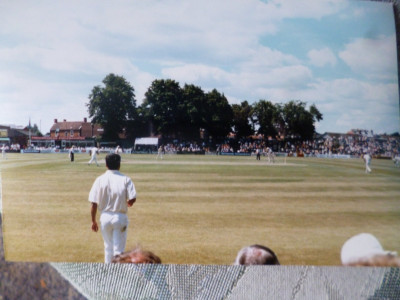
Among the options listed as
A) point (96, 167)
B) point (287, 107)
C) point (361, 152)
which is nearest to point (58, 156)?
point (96, 167)

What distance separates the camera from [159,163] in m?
1.99

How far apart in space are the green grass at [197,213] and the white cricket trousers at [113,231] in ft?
0.21

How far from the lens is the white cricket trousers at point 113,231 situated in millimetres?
1881

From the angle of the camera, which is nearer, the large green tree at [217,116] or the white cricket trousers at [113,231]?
the white cricket trousers at [113,231]

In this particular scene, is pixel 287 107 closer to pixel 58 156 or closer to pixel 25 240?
pixel 58 156

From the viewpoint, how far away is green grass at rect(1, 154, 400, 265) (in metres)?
1.95

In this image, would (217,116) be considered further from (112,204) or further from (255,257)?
(255,257)

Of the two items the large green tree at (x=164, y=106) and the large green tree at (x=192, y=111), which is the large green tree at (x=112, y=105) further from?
the large green tree at (x=192, y=111)

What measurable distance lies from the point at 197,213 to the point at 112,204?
534 millimetres

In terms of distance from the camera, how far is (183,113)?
2219mm

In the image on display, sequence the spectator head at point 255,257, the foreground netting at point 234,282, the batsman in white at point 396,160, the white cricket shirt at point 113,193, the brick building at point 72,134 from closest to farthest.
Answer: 1. the spectator head at point 255,257
2. the foreground netting at point 234,282
3. the white cricket shirt at point 113,193
4. the batsman in white at point 396,160
5. the brick building at point 72,134

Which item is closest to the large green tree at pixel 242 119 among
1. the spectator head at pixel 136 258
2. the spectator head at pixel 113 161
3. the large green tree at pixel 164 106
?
the large green tree at pixel 164 106

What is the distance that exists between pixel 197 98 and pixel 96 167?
0.70 m

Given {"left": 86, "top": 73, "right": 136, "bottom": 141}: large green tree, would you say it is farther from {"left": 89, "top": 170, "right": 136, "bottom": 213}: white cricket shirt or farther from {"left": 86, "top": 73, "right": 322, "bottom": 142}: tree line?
{"left": 89, "top": 170, "right": 136, "bottom": 213}: white cricket shirt
